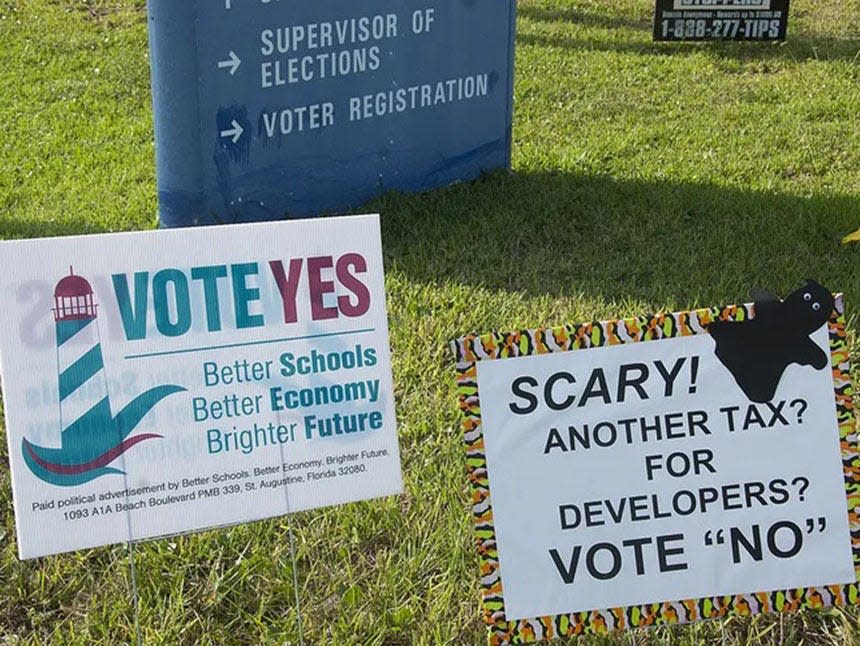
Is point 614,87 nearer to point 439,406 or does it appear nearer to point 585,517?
point 439,406

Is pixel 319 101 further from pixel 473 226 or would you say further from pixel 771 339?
pixel 771 339

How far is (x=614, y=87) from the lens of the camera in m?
→ 8.04

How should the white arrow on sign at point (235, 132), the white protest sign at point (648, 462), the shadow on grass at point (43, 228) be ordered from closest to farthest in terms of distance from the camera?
the white protest sign at point (648, 462) → the white arrow on sign at point (235, 132) → the shadow on grass at point (43, 228)

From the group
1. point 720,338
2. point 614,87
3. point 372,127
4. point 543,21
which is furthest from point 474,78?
point 543,21

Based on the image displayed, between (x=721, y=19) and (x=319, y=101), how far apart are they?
4746 mm

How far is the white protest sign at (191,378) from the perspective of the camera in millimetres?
2365

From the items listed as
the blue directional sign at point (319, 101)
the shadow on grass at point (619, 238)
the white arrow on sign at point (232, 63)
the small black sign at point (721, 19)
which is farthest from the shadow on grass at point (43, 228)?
the small black sign at point (721, 19)

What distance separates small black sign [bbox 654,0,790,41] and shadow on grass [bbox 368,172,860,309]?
342cm

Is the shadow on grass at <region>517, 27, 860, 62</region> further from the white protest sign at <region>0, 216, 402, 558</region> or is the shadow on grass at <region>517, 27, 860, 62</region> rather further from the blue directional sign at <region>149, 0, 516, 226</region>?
the white protest sign at <region>0, 216, 402, 558</region>

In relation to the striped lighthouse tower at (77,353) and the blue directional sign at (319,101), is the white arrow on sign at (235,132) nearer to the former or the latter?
the blue directional sign at (319,101)

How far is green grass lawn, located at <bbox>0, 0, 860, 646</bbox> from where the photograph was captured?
2.91 meters

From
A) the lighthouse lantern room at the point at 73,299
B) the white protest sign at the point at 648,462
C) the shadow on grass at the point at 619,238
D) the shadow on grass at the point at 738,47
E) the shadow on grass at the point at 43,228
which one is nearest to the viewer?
the lighthouse lantern room at the point at 73,299

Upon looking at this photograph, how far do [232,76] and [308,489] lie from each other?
300 cm

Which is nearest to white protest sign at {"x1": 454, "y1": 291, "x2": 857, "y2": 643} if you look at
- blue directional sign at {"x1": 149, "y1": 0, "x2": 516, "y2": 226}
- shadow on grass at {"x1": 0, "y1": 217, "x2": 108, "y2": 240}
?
blue directional sign at {"x1": 149, "y1": 0, "x2": 516, "y2": 226}
